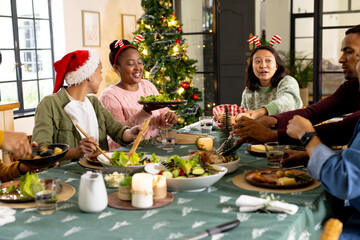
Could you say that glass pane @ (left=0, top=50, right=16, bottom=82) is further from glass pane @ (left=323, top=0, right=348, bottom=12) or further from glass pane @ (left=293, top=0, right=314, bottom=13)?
glass pane @ (left=293, top=0, right=314, bottom=13)

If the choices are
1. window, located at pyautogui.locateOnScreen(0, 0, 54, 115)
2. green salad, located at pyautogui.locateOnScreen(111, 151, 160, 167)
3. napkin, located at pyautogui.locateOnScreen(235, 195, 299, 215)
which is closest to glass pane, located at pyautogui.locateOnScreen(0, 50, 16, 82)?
window, located at pyautogui.locateOnScreen(0, 0, 54, 115)

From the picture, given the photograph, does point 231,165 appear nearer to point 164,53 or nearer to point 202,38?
point 164,53

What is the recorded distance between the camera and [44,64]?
5742 mm

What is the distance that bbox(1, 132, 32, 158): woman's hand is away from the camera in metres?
1.70

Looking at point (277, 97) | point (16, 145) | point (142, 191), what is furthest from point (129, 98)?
point (142, 191)

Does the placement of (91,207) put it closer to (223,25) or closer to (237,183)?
(237,183)

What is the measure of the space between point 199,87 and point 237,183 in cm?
496

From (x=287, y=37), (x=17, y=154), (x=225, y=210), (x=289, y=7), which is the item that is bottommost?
(x=225, y=210)

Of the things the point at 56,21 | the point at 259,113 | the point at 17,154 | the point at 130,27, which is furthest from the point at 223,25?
the point at 17,154

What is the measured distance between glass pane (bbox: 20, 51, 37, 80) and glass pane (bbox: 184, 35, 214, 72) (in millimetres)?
2236

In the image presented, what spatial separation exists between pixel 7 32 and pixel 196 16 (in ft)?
8.76

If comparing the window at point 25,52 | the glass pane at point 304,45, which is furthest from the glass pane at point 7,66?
the glass pane at point 304,45

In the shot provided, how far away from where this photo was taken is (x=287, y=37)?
8.45 metres

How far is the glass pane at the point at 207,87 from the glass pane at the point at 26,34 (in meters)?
2.39
